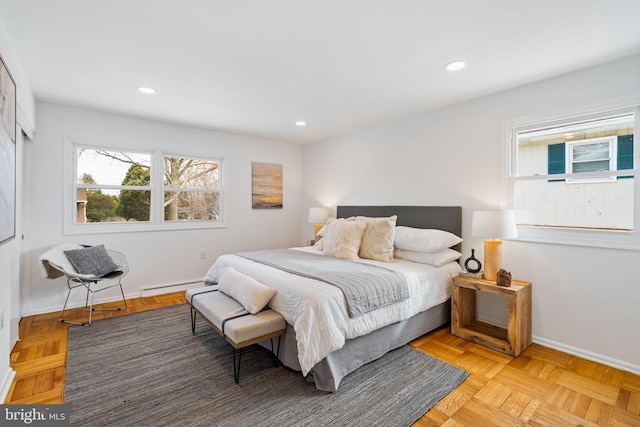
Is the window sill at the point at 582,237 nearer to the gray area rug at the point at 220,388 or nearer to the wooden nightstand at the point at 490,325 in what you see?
the wooden nightstand at the point at 490,325

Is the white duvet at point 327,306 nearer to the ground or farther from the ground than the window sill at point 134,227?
nearer to the ground

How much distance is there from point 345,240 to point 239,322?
1.56 m

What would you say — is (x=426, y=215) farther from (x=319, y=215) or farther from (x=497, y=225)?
(x=319, y=215)

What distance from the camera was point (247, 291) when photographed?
2.39m

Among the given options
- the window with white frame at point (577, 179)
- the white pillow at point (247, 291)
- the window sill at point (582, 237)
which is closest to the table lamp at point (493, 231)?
the window sill at point (582, 237)

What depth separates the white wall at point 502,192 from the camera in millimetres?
2379

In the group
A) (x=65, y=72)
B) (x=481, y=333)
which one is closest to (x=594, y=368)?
(x=481, y=333)

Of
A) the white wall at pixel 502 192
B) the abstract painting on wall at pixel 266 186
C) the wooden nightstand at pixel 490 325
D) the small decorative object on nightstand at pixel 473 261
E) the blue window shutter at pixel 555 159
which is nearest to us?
the white wall at pixel 502 192

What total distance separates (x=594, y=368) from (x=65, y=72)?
5.00 metres

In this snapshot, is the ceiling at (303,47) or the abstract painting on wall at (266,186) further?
the abstract painting on wall at (266,186)

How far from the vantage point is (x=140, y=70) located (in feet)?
8.55

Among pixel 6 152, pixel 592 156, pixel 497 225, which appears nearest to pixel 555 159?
pixel 592 156

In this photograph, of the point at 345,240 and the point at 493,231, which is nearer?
the point at 493,231

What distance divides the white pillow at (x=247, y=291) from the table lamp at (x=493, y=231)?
187 centimetres
